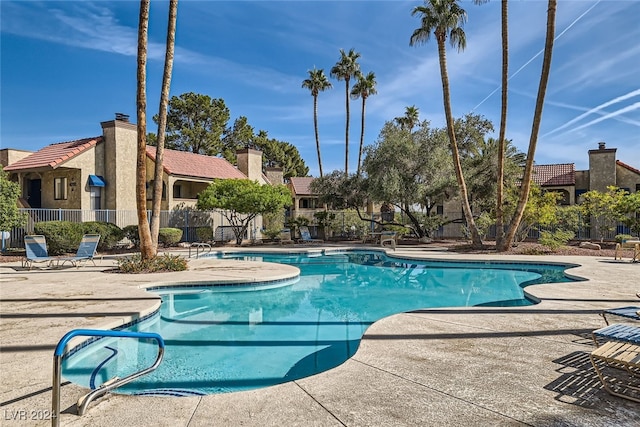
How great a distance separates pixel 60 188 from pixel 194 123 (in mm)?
20626

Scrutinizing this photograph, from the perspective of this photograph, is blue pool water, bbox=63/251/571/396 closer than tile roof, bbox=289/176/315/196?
Yes

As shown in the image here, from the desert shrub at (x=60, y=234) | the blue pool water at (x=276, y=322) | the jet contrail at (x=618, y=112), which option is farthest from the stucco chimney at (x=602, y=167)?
the desert shrub at (x=60, y=234)

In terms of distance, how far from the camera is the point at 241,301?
9578mm

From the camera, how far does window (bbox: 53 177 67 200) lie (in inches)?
909

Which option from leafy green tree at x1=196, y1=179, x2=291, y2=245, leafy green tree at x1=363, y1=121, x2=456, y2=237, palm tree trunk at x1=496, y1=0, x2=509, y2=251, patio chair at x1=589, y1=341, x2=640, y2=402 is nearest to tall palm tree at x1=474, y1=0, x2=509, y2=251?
palm tree trunk at x1=496, y1=0, x2=509, y2=251

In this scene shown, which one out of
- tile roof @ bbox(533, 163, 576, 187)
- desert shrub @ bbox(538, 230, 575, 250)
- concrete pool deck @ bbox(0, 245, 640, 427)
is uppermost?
tile roof @ bbox(533, 163, 576, 187)

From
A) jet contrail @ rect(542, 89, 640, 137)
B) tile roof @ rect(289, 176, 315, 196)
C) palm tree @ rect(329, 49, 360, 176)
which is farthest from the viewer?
tile roof @ rect(289, 176, 315, 196)

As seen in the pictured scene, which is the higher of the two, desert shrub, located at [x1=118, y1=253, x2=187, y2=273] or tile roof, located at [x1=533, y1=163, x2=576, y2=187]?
tile roof, located at [x1=533, y1=163, x2=576, y2=187]

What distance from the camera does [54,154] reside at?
23078 mm

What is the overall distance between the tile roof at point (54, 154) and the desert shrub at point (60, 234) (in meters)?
5.52

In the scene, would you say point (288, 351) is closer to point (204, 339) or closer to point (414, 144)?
point (204, 339)

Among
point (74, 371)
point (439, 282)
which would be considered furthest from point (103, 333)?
point (439, 282)

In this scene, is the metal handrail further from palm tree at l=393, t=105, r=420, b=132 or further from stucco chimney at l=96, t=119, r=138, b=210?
palm tree at l=393, t=105, r=420, b=132

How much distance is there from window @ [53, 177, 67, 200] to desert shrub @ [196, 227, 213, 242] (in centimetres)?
765
